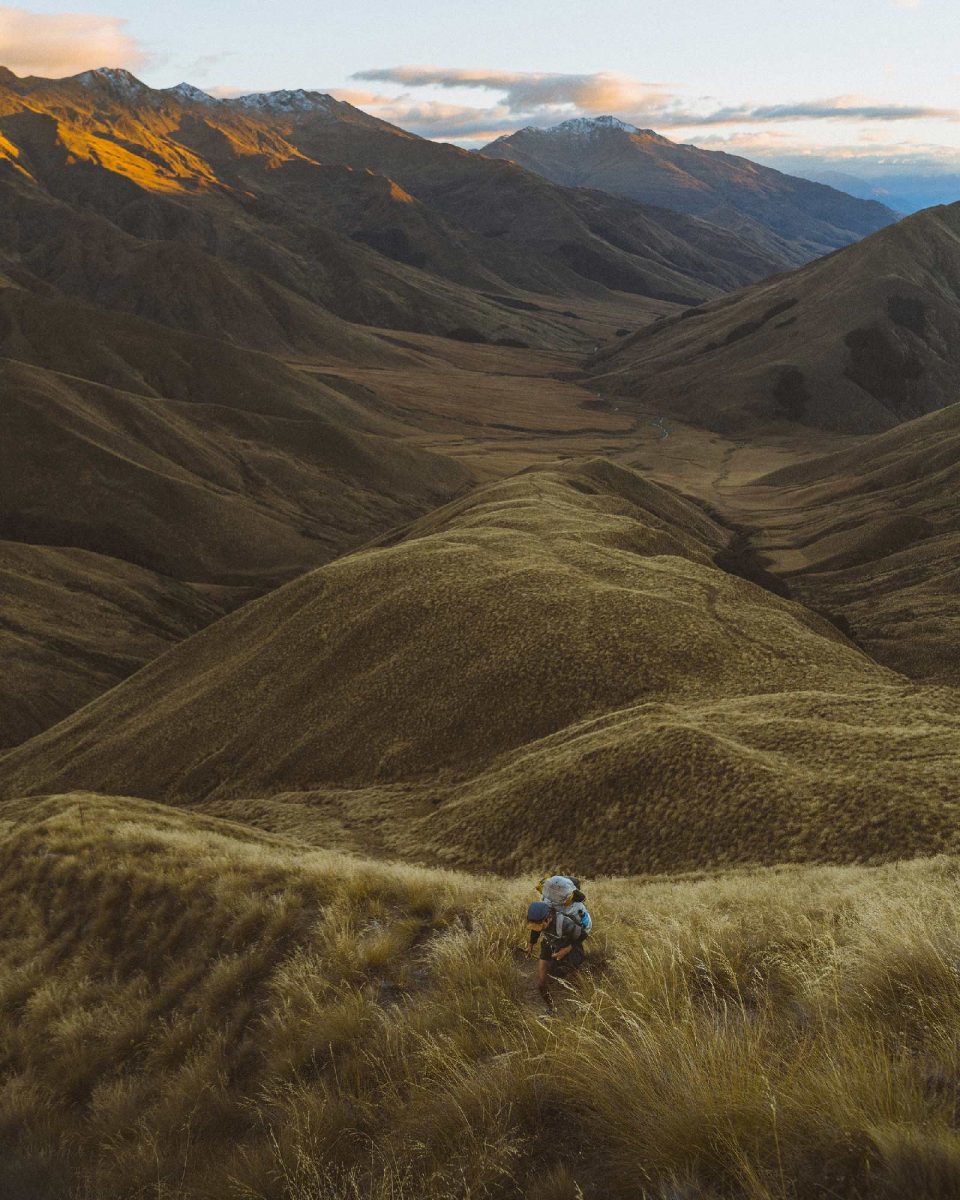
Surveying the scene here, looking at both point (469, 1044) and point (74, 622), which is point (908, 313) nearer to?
point (74, 622)

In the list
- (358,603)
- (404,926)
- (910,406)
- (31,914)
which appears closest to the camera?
(404,926)

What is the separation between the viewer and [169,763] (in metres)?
37.4

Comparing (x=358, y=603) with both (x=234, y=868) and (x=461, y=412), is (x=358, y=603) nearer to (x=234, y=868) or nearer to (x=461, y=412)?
(x=234, y=868)

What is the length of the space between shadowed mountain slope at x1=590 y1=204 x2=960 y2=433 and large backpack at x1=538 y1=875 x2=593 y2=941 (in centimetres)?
15582

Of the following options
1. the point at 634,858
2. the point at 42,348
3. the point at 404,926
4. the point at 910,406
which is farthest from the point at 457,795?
the point at 910,406

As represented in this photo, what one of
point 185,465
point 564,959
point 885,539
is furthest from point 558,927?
point 185,465

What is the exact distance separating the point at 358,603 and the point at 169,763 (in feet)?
36.6

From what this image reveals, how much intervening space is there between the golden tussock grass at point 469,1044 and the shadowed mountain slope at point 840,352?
15468 cm

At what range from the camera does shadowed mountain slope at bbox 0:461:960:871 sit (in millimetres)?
20812

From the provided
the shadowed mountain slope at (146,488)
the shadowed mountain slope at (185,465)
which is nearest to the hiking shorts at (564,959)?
the shadowed mountain slope at (146,488)

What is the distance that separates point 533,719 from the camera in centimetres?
3164

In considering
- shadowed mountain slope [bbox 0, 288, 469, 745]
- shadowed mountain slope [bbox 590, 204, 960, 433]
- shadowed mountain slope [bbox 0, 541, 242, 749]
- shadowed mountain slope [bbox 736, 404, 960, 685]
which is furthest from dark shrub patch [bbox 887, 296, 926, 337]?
shadowed mountain slope [bbox 0, 541, 242, 749]

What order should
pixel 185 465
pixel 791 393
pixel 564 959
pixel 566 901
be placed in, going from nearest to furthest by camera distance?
pixel 564 959 → pixel 566 901 → pixel 185 465 → pixel 791 393

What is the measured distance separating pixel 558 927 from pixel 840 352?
176 meters
